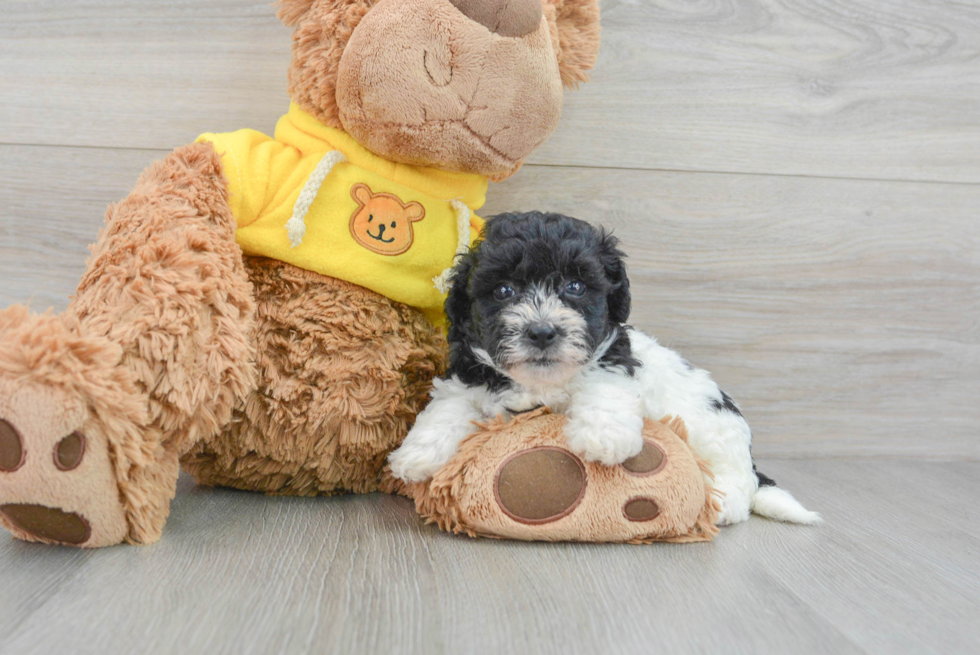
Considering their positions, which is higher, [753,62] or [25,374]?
[753,62]

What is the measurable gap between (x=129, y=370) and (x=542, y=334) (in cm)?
62

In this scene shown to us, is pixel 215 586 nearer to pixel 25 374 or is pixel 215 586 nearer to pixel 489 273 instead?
pixel 25 374

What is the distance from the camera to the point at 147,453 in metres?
1.04

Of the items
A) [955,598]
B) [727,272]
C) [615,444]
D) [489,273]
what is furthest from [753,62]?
[955,598]

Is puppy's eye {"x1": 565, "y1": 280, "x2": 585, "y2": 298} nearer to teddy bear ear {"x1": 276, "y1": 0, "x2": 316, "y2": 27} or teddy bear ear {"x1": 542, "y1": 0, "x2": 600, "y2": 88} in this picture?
teddy bear ear {"x1": 542, "y1": 0, "x2": 600, "y2": 88}

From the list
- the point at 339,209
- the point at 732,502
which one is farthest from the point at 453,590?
the point at 339,209

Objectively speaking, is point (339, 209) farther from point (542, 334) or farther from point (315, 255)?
point (542, 334)

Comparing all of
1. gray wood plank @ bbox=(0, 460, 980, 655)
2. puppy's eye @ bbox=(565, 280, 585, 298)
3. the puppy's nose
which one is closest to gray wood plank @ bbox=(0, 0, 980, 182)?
puppy's eye @ bbox=(565, 280, 585, 298)

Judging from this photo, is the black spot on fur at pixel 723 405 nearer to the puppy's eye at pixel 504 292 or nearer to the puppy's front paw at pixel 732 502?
the puppy's front paw at pixel 732 502

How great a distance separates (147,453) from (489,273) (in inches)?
24.0

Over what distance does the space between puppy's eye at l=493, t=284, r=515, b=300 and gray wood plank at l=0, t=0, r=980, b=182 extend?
0.69 meters

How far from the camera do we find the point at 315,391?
1.28m

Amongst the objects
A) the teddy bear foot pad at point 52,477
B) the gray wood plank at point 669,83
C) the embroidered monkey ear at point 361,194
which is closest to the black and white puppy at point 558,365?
the embroidered monkey ear at point 361,194

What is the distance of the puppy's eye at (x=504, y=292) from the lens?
3.95 ft
